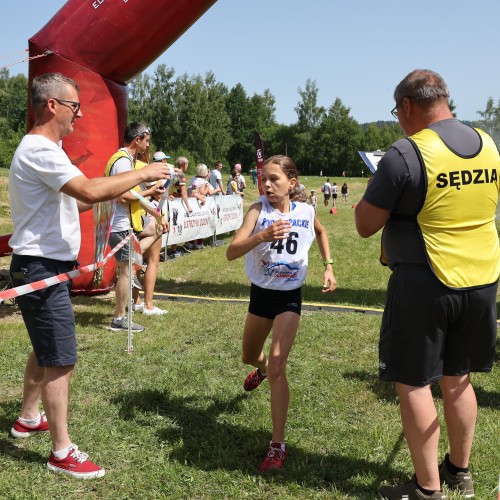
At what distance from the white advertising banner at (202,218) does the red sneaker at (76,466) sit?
843 centimetres

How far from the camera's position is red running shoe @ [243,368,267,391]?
14.0 feet

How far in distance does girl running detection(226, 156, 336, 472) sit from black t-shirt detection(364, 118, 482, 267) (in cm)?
87

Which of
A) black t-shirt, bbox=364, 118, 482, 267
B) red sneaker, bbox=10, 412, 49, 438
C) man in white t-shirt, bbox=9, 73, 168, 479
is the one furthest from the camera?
red sneaker, bbox=10, 412, 49, 438

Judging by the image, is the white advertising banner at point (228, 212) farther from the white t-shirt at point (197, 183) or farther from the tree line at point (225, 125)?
the tree line at point (225, 125)

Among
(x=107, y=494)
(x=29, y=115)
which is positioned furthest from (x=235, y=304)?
(x=107, y=494)

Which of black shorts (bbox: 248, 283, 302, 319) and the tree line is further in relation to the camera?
the tree line

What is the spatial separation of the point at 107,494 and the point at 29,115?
535 centimetres

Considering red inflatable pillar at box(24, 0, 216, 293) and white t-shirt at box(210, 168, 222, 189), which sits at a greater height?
red inflatable pillar at box(24, 0, 216, 293)

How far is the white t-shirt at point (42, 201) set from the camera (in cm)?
302

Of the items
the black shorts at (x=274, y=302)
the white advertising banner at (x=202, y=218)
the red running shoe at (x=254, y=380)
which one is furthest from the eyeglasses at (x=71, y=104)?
the white advertising banner at (x=202, y=218)

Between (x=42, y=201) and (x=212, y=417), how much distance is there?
1.94m

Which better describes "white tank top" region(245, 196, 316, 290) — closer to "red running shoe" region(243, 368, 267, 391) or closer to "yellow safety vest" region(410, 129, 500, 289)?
"red running shoe" region(243, 368, 267, 391)

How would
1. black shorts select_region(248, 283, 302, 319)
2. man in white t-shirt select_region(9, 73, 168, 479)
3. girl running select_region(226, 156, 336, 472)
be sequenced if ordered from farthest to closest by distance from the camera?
1. black shorts select_region(248, 283, 302, 319)
2. girl running select_region(226, 156, 336, 472)
3. man in white t-shirt select_region(9, 73, 168, 479)

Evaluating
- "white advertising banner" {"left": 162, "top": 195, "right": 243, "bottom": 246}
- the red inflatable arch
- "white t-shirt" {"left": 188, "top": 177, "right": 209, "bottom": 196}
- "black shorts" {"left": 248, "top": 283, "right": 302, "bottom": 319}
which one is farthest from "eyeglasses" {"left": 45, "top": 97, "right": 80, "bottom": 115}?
"white t-shirt" {"left": 188, "top": 177, "right": 209, "bottom": 196}
